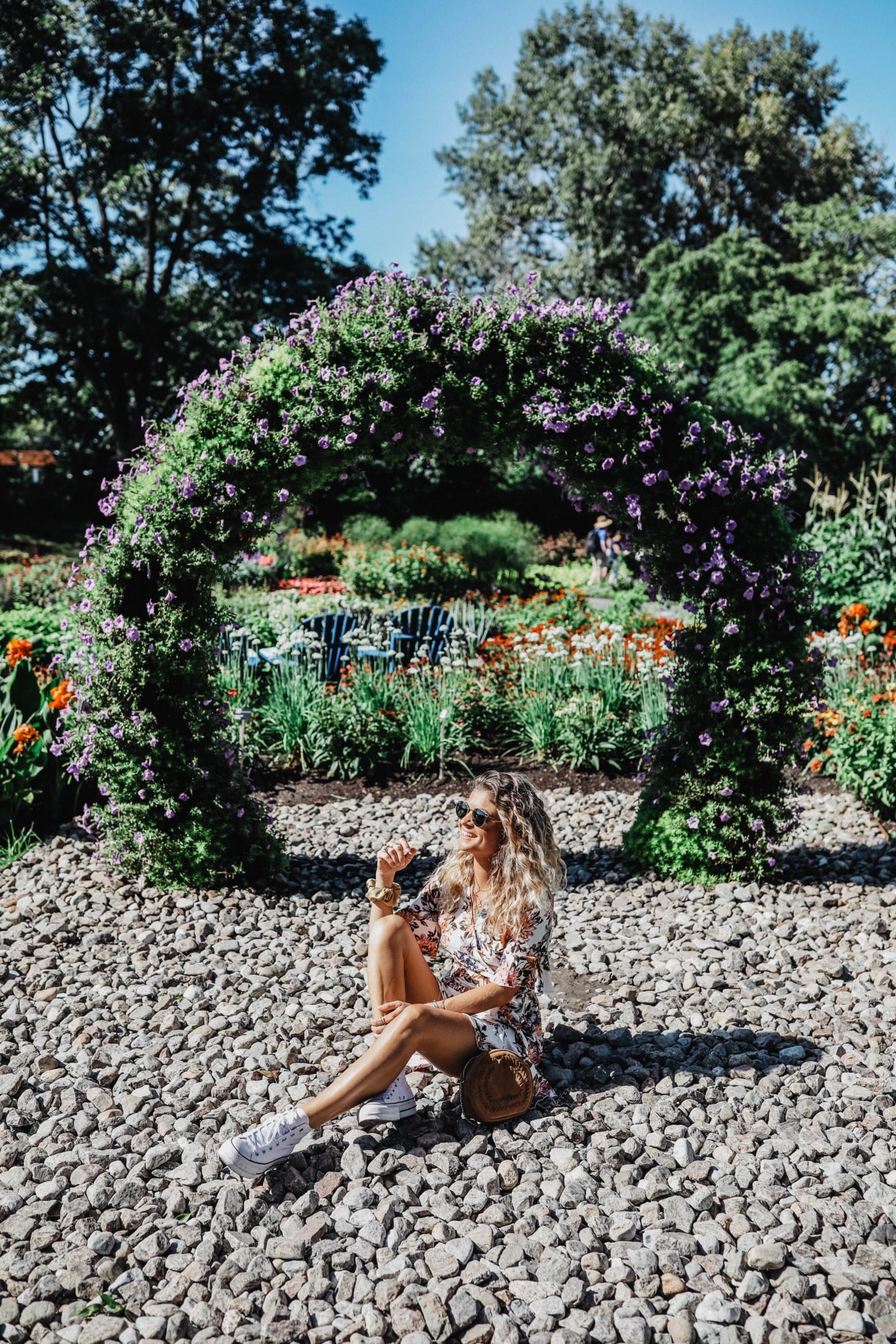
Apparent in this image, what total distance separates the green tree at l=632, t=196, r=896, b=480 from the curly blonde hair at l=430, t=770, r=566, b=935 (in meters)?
18.5

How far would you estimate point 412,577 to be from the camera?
42.8ft

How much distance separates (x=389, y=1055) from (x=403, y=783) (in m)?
3.76

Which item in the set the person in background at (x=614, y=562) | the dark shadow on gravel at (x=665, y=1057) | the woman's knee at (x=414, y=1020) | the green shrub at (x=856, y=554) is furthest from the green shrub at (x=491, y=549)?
the woman's knee at (x=414, y=1020)

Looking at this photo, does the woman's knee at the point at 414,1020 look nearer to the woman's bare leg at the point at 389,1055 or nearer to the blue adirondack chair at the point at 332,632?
the woman's bare leg at the point at 389,1055

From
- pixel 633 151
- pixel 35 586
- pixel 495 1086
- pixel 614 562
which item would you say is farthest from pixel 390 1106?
pixel 633 151

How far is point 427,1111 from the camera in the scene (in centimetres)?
280

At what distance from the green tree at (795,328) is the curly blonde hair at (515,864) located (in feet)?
60.9

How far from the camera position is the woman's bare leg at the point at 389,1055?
2.51 meters

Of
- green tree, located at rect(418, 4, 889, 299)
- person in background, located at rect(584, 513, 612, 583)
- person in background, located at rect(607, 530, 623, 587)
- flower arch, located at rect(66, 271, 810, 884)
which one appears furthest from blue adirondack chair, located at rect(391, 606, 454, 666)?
green tree, located at rect(418, 4, 889, 299)

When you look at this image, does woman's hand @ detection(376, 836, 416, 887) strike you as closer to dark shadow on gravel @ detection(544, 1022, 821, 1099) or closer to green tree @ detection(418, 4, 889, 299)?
dark shadow on gravel @ detection(544, 1022, 821, 1099)

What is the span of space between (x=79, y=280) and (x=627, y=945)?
18.9 m

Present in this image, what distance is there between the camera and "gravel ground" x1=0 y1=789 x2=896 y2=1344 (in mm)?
2061

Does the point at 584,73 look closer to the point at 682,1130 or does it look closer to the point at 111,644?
the point at 111,644

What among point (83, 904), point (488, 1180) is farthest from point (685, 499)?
point (83, 904)
